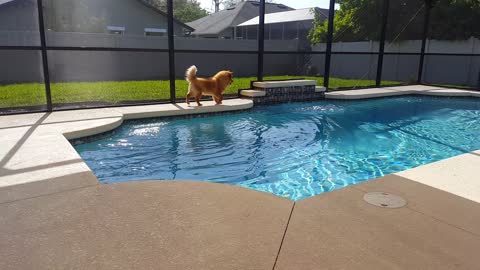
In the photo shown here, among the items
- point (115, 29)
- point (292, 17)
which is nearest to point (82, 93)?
point (115, 29)

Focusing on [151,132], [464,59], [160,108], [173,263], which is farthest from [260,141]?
[464,59]

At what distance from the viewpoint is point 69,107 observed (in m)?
6.57

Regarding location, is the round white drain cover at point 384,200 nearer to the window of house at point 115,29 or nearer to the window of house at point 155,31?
the window of house at point 115,29

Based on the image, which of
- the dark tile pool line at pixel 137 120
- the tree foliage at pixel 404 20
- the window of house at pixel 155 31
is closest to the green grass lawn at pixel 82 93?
the dark tile pool line at pixel 137 120

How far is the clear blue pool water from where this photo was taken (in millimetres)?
4074

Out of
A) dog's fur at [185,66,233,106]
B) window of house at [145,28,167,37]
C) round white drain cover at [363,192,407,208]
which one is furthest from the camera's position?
window of house at [145,28,167,37]

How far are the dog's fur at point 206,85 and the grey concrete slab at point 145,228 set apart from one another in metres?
4.36

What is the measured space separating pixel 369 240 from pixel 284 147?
320cm

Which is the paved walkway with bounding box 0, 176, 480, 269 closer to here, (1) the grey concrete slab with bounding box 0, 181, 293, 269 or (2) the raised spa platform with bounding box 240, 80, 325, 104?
(1) the grey concrete slab with bounding box 0, 181, 293, 269

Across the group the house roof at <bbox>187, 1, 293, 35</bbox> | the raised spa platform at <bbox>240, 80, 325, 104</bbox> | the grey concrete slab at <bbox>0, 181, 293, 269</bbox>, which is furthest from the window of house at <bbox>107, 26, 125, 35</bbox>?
the grey concrete slab at <bbox>0, 181, 293, 269</bbox>

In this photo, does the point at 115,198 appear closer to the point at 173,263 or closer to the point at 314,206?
the point at 173,263

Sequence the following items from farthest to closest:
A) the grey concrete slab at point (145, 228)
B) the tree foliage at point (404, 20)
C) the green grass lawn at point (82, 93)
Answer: the tree foliage at point (404, 20), the green grass lawn at point (82, 93), the grey concrete slab at point (145, 228)

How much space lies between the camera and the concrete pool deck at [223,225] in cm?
185

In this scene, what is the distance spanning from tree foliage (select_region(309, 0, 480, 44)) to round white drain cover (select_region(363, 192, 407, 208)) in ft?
35.9
